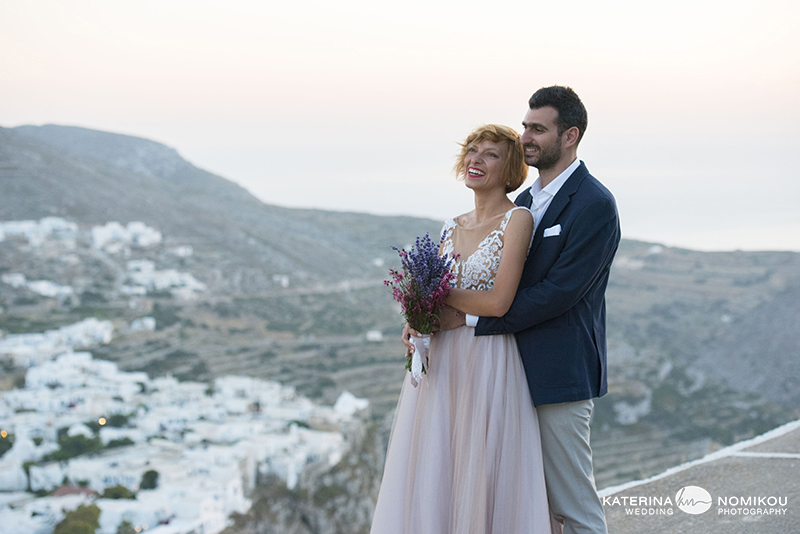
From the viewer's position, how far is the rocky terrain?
80.1ft

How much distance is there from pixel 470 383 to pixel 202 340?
105 ft

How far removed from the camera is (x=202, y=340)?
105 ft

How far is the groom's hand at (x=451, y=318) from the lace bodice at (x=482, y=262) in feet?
0.21

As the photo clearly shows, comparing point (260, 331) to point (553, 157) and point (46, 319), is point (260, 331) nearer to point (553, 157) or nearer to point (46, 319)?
point (46, 319)

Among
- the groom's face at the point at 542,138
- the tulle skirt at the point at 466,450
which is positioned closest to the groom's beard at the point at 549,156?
the groom's face at the point at 542,138

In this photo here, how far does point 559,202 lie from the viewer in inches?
62.4

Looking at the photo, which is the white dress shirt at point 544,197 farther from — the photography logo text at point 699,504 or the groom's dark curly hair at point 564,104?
the photography logo text at point 699,504

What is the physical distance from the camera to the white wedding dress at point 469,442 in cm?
157

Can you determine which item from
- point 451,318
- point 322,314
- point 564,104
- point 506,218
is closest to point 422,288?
point 451,318

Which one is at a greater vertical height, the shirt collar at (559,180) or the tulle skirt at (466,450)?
the shirt collar at (559,180)

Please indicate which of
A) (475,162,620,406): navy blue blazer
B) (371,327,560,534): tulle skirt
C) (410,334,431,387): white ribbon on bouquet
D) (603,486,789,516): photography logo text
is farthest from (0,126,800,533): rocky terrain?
(475,162,620,406): navy blue blazer

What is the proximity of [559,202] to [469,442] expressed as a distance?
0.62 metres

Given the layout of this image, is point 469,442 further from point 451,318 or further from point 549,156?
point 549,156

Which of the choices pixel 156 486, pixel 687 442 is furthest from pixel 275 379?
A: pixel 687 442
